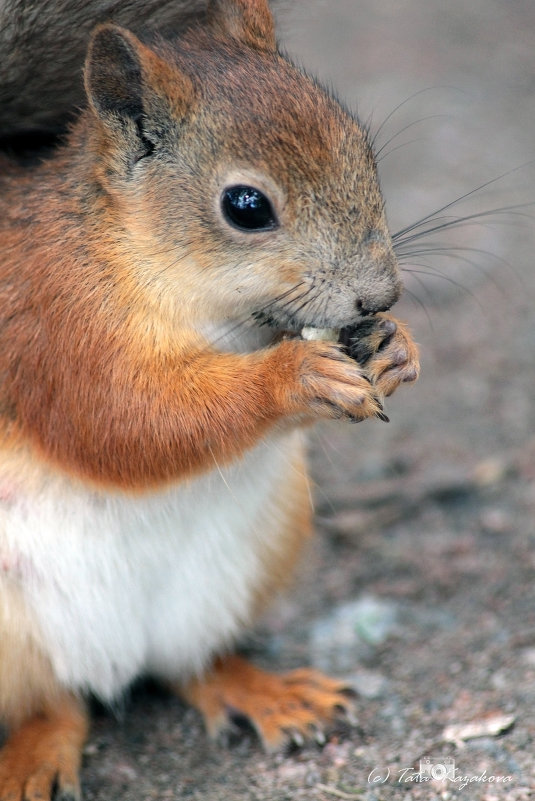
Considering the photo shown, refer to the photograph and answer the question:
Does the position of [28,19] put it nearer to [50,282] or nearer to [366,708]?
[50,282]

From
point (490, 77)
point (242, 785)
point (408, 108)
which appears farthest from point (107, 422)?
point (490, 77)

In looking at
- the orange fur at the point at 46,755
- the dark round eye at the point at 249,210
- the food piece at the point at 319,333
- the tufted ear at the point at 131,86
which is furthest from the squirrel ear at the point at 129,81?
the orange fur at the point at 46,755

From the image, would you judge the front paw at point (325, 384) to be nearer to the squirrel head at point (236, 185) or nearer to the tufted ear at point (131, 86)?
the squirrel head at point (236, 185)

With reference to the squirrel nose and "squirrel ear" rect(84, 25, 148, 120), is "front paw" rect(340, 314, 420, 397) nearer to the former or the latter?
the squirrel nose

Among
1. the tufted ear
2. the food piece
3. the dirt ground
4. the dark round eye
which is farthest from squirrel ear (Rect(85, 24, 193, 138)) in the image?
the dirt ground

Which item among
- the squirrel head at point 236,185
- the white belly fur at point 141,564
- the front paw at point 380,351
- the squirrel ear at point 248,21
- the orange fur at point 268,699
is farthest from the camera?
the orange fur at point 268,699

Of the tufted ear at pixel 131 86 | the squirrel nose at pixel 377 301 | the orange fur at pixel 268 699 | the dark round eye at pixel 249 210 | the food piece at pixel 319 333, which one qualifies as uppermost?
the tufted ear at pixel 131 86

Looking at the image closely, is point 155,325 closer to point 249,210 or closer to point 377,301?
point 249,210

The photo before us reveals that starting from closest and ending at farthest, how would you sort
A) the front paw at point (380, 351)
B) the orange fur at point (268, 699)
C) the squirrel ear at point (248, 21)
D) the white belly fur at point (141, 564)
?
the front paw at point (380, 351)
the white belly fur at point (141, 564)
the squirrel ear at point (248, 21)
the orange fur at point (268, 699)
